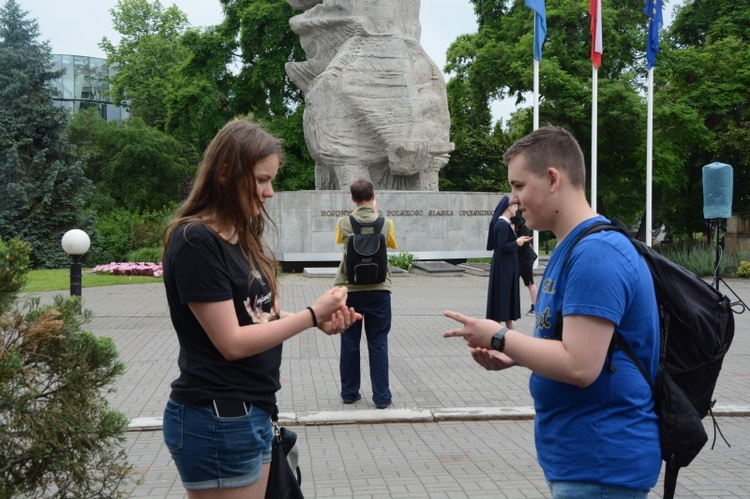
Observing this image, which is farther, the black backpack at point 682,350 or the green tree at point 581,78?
the green tree at point 581,78

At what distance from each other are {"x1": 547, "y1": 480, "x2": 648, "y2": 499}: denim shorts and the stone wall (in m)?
19.4

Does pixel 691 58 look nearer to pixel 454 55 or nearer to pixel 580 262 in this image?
pixel 454 55

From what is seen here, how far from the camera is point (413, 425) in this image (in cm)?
693

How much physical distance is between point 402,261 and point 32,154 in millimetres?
17046

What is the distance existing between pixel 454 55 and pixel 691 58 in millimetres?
11428

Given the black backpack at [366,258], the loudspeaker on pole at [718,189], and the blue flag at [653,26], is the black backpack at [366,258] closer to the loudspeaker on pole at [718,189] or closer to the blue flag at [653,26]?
the loudspeaker on pole at [718,189]

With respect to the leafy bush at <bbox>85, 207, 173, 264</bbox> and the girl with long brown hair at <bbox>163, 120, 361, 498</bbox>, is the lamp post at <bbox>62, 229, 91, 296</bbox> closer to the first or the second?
the girl with long brown hair at <bbox>163, 120, 361, 498</bbox>

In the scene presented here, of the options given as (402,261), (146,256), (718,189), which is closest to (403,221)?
(402,261)

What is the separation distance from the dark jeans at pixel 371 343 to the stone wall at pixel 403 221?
47.2ft

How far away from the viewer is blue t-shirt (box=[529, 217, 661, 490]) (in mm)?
2473

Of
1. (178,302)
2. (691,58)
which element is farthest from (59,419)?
(691,58)

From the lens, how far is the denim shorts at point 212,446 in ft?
9.02

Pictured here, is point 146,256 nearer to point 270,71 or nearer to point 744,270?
point 270,71

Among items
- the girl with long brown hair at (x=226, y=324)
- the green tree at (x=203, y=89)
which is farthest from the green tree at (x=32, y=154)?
the girl with long brown hair at (x=226, y=324)
